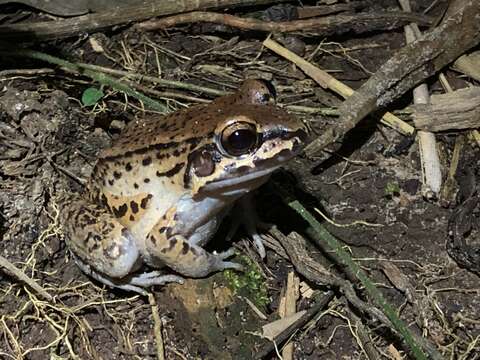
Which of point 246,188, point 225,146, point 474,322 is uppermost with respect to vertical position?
point 225,146

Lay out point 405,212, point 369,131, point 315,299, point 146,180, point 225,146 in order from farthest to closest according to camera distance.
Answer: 1. point 369,131
2. point 405,212
3. point 315,299
4. point 146,180
5. point 225,146

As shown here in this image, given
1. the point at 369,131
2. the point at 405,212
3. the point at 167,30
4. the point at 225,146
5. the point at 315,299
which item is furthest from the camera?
the point at 167,30

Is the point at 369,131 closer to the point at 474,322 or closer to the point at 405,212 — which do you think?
the point at 405,212

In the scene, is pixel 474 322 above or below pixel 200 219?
below

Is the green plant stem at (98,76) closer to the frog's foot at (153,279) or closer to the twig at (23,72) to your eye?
the twig at (23,72)

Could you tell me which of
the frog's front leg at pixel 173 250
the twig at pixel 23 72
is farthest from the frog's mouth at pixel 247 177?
the twig at pixel 23 72

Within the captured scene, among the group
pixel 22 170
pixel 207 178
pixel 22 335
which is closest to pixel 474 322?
pixel 207 178

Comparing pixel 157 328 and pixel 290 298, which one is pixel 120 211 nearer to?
pixel 157 328

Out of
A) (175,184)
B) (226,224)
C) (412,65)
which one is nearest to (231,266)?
(226,224)

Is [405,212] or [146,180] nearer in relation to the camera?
[146,180]
